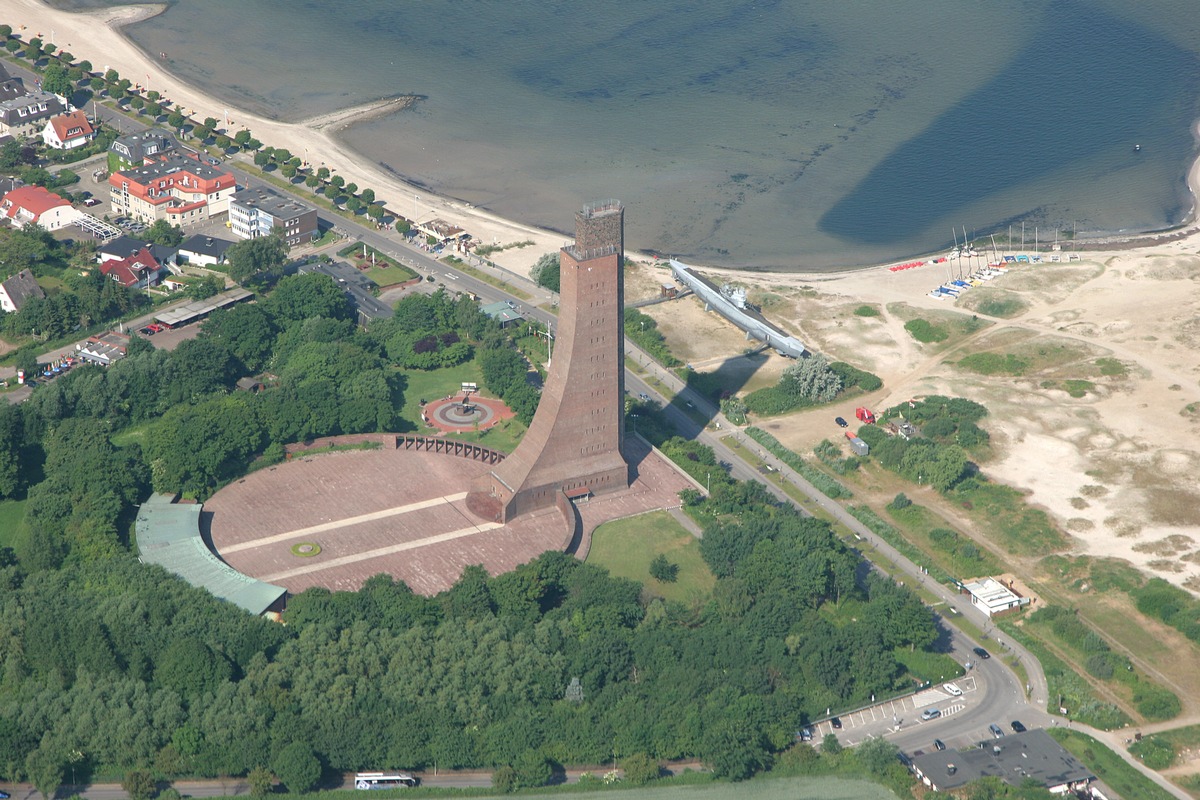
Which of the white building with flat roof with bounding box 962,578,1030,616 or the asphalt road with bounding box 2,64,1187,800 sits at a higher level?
the white building with flat roof with bounding box 962,578,1030,616

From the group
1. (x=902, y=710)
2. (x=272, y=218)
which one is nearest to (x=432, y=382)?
(x=272, y=218)

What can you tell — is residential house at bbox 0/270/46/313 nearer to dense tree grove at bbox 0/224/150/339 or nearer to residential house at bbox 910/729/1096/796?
dense tree grove at bbox 0/224/150/339

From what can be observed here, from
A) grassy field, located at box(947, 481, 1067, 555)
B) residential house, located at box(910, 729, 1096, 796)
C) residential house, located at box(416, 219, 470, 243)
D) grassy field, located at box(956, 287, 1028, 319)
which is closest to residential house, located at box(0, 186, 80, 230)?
residential house, located at box(416, 219, 470, 243)

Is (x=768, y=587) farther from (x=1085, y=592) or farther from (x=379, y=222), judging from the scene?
(x=379, y=222)

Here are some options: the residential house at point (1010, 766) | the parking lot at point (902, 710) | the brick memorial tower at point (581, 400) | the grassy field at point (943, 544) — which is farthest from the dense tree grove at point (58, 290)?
the residential house at point (1010, 766)

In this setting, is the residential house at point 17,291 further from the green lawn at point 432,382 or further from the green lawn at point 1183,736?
the green lawn at point 1183,736

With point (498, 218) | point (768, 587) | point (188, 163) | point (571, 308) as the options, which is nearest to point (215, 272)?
point (188, 163)
